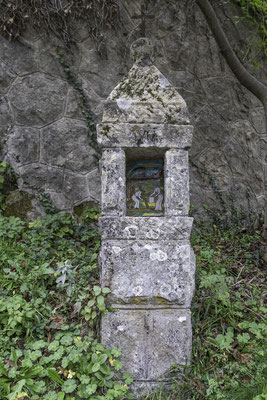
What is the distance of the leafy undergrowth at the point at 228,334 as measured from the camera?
6.50 ft

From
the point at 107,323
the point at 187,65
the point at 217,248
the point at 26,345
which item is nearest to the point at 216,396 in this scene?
the point at 107,323

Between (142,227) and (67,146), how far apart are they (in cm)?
216

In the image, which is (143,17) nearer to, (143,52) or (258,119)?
(258,119)

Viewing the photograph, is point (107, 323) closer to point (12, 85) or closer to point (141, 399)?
point (141, 399)

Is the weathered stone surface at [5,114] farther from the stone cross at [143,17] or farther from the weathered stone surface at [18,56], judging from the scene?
the stone cross at [143,17]

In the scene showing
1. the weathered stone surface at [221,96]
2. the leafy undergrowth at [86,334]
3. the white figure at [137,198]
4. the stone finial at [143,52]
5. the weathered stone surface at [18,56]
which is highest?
the weathered stone surface at [18,56]

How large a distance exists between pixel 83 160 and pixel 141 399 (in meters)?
2.66

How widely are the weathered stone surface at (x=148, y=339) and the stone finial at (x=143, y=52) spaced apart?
170 cm

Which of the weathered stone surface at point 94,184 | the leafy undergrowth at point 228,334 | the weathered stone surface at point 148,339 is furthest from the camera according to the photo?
the weathered stone surface at point 94,184

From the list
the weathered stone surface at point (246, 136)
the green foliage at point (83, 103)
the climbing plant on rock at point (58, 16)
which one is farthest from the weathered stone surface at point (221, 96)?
the green foliage at point (83, 103)

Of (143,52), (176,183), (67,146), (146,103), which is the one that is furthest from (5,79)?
(176,183)

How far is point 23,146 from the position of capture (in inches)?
152

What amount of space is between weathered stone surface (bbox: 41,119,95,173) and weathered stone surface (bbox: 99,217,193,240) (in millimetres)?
1961

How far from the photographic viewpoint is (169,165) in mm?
2191
